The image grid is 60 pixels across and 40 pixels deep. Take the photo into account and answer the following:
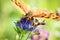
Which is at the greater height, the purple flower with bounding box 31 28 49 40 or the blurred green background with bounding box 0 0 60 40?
the blurred green background with bounding box 0 0 60 40

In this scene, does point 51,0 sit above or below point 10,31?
above

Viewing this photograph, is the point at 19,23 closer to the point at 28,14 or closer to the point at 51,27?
the point at 28,14

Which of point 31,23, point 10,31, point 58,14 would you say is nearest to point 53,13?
point 58,14

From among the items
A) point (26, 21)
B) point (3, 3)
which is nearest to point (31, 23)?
point (26, 21)

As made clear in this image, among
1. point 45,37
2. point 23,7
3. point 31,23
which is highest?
point 23,7

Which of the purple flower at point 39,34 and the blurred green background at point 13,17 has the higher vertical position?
the blurred green background at point 13,17

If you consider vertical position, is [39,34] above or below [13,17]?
below
